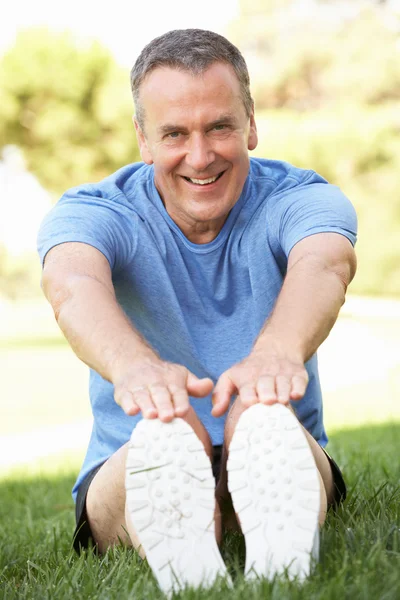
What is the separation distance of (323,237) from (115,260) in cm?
57

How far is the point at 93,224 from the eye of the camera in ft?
7.57

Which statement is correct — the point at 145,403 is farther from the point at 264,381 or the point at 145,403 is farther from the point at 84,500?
the point at 84,500

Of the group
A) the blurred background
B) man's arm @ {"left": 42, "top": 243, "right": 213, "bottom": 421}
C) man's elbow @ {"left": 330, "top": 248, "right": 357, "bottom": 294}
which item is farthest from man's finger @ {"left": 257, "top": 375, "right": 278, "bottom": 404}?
the blurred background

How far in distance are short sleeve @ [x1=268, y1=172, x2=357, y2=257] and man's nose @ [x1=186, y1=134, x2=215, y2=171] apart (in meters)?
0.24

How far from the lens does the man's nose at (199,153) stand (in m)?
2.36

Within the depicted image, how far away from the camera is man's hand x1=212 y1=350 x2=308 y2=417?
5.83 ft

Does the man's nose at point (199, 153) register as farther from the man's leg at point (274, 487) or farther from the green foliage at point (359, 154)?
the green foliage at point (359, 154)

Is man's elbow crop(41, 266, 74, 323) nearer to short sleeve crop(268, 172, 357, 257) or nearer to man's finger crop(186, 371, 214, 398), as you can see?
man's finger crop(186, 371, 214, 398)

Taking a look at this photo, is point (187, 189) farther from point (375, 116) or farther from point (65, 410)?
point (375, 116)

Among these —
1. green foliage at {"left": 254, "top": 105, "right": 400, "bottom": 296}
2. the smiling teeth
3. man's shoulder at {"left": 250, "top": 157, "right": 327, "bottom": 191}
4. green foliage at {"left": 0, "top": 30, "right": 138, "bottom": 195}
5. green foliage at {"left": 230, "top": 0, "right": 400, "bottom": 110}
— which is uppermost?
green foliage at {"left": 230, "top": 0, "right": 400, "bottom": 110}

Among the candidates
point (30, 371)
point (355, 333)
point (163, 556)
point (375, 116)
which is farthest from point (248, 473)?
point (375, 116)

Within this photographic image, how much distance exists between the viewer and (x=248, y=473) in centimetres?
171

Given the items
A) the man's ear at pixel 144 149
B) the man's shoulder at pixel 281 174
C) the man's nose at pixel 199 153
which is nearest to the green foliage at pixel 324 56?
the man's shoulder at pixel 281 174

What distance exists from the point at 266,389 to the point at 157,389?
22 centimetres
